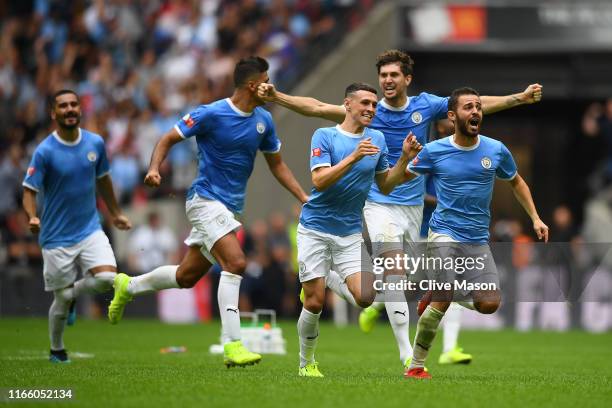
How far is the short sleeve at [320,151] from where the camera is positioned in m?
11.6

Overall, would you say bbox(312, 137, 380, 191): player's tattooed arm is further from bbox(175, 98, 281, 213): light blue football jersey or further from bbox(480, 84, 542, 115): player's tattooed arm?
bbox(480, 84, 542, 115): player's tattooed arm

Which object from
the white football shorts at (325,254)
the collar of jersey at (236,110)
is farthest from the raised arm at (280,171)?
the white football shorts at (325,254)

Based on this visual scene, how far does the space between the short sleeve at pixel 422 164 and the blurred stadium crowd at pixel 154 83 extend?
473 inches

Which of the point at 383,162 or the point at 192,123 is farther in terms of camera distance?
the point at 192,123

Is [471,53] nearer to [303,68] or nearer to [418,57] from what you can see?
[418,57]

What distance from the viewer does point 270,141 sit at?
1323 centimetres

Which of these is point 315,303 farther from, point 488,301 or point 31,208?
point 31,208

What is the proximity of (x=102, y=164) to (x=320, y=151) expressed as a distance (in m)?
3.54

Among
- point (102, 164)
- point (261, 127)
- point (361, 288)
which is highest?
point (261, 127)

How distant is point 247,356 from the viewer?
485 inches

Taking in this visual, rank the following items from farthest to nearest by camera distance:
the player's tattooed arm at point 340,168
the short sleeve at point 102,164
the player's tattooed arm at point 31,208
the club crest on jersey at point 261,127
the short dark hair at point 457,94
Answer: the short sleeve at point 102,164
the player's tattooed arm at point 31,208
the club crest on jersey at point 261,127
the short dark hair at point 457,94
the player's tattooed arm at point 340,168

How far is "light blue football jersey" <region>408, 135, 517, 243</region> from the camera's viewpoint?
11.8 meters

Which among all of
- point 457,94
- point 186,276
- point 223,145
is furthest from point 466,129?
point 186,276

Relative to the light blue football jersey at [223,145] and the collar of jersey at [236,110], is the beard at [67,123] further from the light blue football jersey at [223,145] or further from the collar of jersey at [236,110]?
the collar of jersey at [236,110]
